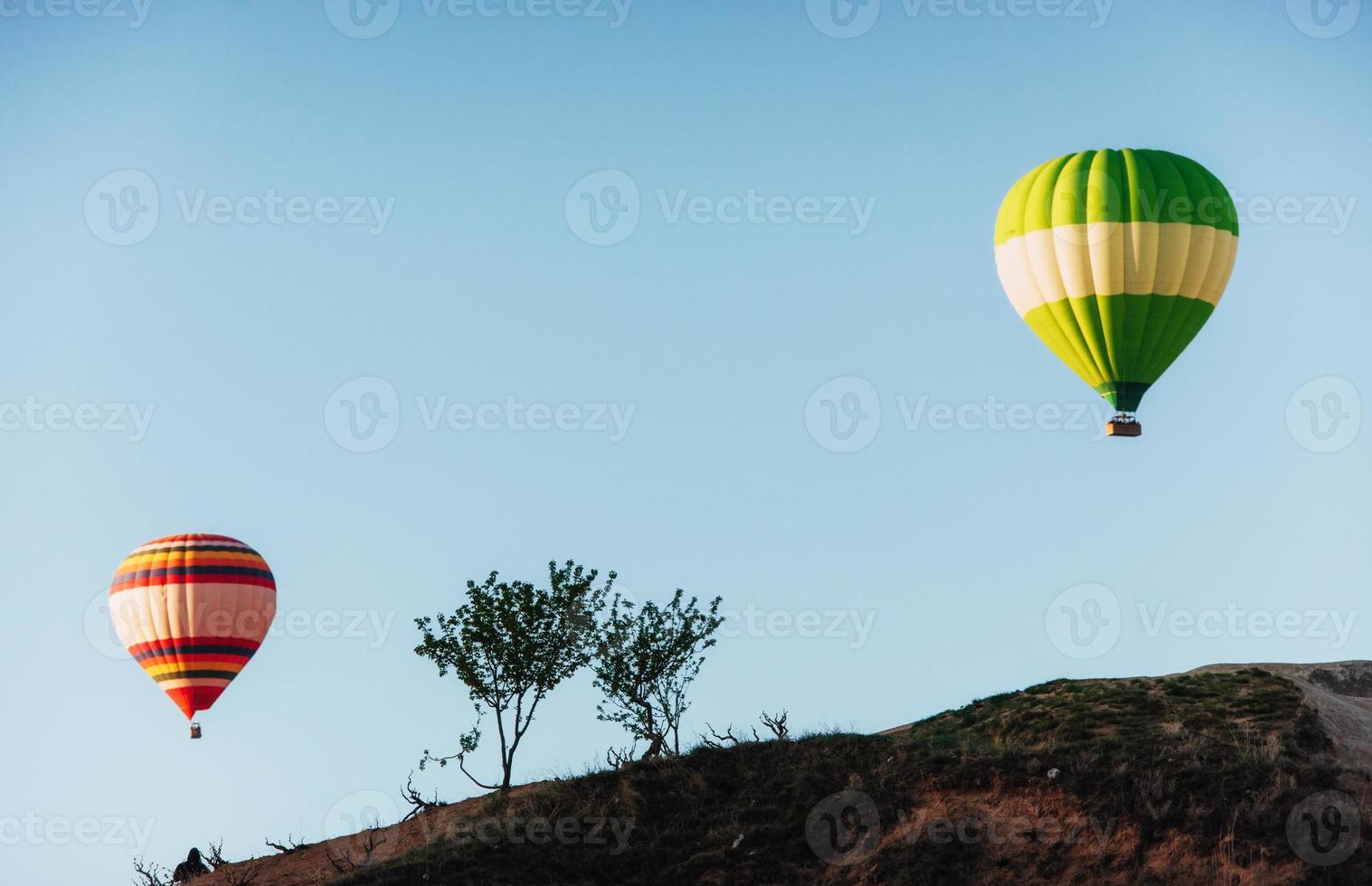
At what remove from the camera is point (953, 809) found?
172 ft

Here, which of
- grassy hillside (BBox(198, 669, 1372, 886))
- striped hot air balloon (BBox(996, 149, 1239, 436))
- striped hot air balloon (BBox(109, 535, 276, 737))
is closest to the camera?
grassy hillside (BBox(198, 669, 1372, 886))

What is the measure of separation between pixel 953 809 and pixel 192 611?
85.5 feet

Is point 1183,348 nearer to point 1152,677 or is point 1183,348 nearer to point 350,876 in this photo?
point 1152,677

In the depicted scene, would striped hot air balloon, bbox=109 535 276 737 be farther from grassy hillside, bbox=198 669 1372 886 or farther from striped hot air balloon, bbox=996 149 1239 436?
striped hot air balloon, bbox=996 149 1239 436

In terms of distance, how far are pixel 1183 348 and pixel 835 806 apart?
56.3 ft

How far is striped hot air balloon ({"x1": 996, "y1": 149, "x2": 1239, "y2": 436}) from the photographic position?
56844 mm

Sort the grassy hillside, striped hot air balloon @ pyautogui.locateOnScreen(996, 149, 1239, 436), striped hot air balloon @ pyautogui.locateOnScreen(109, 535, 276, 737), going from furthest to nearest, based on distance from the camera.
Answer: striped hot air balloon @ pyautogui.locateOnScreen(109, 535, 276, 737) < striped hot air balloon @ pyautogui.locateOnScreen(996, 149, 1239, 436) < the grassy hillside

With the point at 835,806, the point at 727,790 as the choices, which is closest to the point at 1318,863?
the point at 835,806

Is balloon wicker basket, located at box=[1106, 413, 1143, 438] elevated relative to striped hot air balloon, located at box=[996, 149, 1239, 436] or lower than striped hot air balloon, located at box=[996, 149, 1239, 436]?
lower

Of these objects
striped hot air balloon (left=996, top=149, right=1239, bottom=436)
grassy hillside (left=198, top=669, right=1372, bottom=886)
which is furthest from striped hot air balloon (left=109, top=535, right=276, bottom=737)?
striped hot air balloon (left=996, top=149, right=1239, bottom=436)

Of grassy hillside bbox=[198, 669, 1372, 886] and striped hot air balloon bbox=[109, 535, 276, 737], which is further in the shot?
striped hot air balloon bbox=[109, 535, 276, 737]

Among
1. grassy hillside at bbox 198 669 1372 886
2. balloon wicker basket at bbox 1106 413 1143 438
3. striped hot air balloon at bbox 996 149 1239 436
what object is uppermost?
striped hot air balloon at bbox 996 149 1239 436

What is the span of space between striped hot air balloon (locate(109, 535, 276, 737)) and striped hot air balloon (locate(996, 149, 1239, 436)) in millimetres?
27079

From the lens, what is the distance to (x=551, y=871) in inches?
2057
